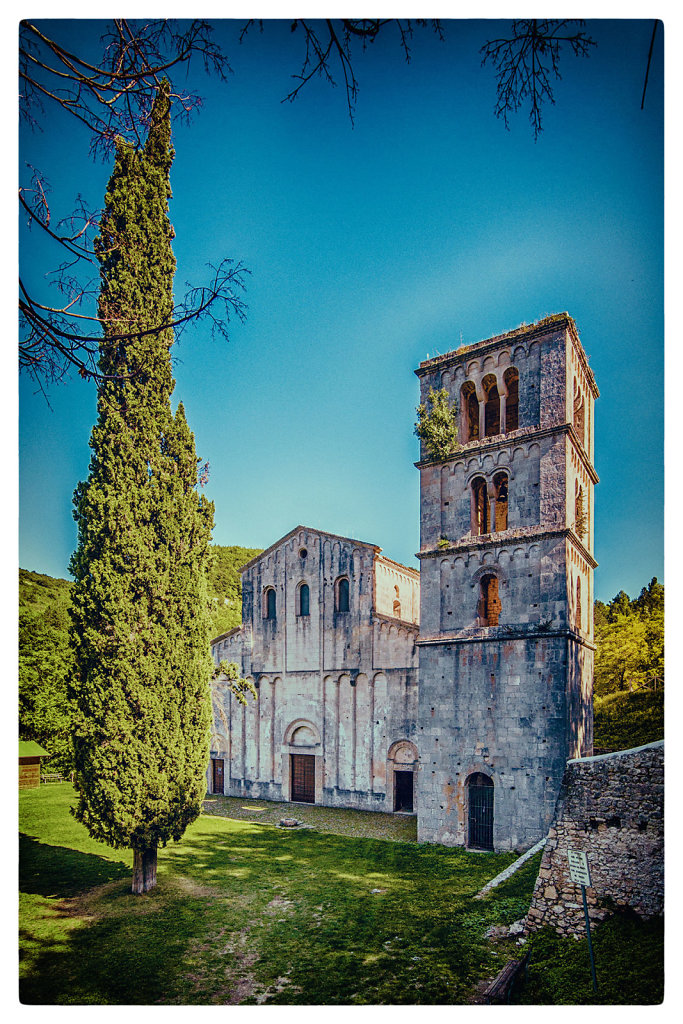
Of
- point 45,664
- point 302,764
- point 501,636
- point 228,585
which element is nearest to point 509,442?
point 501,636

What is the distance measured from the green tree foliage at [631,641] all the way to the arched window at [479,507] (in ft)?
8.03

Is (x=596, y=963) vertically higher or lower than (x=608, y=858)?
lower

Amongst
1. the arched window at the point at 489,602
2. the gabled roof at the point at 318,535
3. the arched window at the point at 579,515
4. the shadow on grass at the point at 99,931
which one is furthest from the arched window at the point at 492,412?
the shadow on grass at the point at 99,931

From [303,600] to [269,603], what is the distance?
0.77 m

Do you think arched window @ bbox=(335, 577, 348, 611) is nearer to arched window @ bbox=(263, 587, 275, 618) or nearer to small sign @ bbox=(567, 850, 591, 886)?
arched window @ bbox=(263, 587, 275, 618)

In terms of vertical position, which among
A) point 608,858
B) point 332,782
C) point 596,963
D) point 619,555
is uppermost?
point 619,555

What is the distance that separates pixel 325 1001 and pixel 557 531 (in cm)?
583

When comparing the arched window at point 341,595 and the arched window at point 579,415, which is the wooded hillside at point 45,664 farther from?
the arched window at point 341,595

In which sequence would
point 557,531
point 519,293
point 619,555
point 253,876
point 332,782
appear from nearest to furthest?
point 619,555
point 519,293
point 253,876
point 557,531
point 332,782

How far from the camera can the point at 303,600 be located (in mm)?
13320

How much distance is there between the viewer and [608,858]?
5.03 m

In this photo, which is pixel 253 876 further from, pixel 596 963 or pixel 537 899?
pixel 596 963
